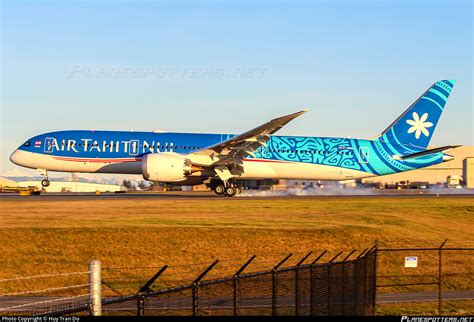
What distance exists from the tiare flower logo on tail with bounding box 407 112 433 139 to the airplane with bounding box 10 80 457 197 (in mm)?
1056

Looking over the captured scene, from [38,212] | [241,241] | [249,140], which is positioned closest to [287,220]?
[241,241]

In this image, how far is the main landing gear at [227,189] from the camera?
175 ft

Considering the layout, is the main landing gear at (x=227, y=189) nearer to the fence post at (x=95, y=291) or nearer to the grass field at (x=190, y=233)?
the grass field at (x=190, y=233)

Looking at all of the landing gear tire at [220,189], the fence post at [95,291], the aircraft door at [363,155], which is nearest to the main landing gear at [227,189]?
the landing gear tire at [220,189]

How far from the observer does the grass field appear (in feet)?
102

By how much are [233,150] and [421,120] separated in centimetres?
1675

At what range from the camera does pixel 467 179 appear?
423ft

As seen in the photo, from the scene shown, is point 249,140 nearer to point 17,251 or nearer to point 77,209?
point 77,209

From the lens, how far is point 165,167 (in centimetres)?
4869

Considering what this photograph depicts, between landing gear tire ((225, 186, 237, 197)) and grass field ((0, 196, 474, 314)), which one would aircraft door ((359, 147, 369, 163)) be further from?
landing gear tire ((225, 186, 237, 197))

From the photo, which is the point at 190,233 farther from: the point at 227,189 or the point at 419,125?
the point at 419,125

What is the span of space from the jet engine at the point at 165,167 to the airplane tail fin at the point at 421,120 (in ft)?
52.0

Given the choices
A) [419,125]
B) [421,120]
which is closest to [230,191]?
[419,125]

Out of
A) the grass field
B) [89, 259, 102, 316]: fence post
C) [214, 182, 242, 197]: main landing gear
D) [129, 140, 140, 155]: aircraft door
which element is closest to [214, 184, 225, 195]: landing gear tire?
[214, 182, 242, 197]: main landing gear
